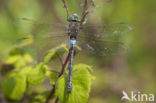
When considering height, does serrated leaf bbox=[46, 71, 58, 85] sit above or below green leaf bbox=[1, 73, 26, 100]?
above

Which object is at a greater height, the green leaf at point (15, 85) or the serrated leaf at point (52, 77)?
the serrated leaf at point (52, 77)

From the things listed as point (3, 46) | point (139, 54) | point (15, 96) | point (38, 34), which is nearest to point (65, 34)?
point (38, 34)

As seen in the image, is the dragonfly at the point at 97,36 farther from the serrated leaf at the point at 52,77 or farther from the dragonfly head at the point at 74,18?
the serrated leaf at the point at 52,77

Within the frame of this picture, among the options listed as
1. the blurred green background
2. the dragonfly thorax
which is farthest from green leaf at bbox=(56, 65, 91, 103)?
the blurred green background

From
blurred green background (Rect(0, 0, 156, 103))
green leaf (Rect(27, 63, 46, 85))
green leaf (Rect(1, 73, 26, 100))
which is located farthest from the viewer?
blurred green background (Rect(0, 0, 156, 103))

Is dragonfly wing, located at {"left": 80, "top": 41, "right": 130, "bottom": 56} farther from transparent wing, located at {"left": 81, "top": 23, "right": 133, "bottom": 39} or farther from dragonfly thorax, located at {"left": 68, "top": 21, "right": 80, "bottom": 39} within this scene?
dragonfly thorax, located at {"left": 68, "top": 21, "right": 80, "bottom": 39}

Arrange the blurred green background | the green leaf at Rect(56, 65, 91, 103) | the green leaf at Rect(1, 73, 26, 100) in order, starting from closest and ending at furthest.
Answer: the green leaf at Rect(56, 65, 91, 103), the green leaf at Rect(1, 73, 26, 100), the blurred green background

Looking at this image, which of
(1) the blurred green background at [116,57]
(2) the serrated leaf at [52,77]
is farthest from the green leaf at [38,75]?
(1) the blurred green background at [116,57]
